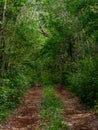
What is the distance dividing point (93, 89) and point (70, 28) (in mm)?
19158

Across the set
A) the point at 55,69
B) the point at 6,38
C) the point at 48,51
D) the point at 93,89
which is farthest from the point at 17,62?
the point at 55,69

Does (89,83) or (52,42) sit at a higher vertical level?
(52,42)

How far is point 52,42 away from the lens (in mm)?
48188

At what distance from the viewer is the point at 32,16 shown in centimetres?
3341

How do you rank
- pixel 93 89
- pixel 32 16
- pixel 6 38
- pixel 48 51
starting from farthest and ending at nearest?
pixel 48 51, pixel 32 16, pixel 6 38, pixel 93 89

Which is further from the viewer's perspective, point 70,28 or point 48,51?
point 48,51

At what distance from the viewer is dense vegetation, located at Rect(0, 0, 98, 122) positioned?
22.0m

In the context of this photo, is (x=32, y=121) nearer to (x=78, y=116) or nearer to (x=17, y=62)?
(x=78, y=116)

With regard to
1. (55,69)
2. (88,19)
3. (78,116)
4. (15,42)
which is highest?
(88,19)

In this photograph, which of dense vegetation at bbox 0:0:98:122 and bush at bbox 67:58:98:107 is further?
bush at bbox 67:58:98:107

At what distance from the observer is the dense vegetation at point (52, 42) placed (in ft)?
72.3

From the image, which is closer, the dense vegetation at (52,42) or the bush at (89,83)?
the dense vegetation at (52,42)

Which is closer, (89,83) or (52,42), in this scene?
(89,83)

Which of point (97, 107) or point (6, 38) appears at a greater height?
point (6, 38)
